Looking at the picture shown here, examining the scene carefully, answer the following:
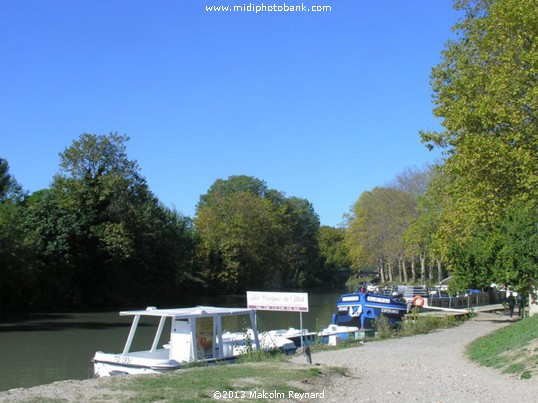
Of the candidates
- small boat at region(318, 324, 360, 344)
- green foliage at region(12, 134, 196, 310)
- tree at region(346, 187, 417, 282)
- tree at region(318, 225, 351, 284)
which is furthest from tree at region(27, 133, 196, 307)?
tree at region(318, 225, 351, 284)

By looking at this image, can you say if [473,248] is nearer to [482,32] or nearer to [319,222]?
[482,32]

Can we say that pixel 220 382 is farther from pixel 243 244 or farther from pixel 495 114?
pixel 243 244

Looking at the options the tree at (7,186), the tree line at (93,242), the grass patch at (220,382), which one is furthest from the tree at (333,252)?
the grass patch at (220,382)

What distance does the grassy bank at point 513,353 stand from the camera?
45.0ft

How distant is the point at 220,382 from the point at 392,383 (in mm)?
3663

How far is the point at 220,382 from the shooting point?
38.4ft

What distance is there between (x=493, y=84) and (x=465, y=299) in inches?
897

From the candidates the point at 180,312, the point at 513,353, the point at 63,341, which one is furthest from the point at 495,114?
the point at 63,341

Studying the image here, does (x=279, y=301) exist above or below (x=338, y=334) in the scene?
above

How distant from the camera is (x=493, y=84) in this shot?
1024 inches

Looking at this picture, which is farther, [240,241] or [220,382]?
[240,241]

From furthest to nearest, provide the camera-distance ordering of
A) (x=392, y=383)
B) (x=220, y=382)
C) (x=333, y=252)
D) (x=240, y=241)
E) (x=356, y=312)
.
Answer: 1. (x=333, y=252)
2. (x=240, y=241)
3. (x=356, y=312)
4. (x=392, y=383)
5. (x=220, y=382)

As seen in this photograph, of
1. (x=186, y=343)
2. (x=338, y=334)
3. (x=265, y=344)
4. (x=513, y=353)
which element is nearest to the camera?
(x=513, y=353)

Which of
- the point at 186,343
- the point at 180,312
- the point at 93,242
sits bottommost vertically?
the point at 186,343
